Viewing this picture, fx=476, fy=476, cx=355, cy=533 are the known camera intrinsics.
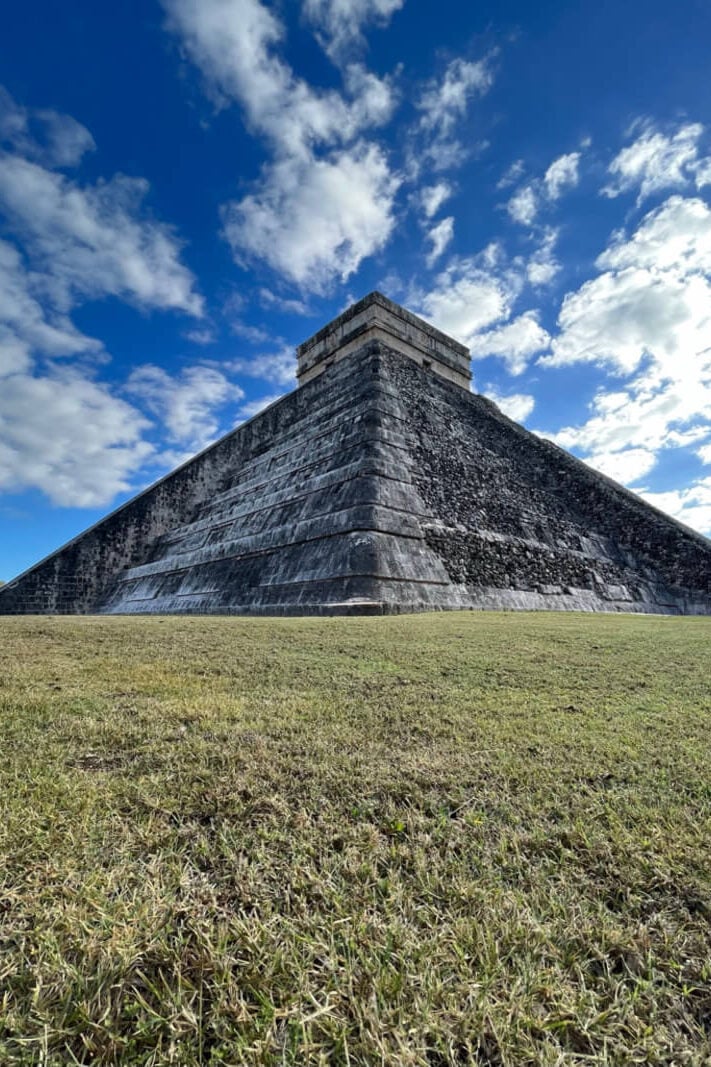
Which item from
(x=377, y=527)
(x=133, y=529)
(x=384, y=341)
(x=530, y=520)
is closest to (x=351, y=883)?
(x=377, y=527)

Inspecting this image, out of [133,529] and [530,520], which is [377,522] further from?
[133,529]

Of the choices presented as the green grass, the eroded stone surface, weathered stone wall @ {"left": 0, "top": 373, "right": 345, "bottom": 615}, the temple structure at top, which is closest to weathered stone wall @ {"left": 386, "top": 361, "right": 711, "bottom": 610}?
the eroded stone surface

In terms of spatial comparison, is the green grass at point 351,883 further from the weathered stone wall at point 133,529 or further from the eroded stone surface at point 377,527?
the weathered stone wall at point 133,529

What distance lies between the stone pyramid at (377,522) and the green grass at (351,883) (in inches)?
184

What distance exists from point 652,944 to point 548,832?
1.30 ft

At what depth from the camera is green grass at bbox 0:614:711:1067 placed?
0.85 meters

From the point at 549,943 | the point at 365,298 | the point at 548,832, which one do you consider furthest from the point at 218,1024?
the point at 365,298

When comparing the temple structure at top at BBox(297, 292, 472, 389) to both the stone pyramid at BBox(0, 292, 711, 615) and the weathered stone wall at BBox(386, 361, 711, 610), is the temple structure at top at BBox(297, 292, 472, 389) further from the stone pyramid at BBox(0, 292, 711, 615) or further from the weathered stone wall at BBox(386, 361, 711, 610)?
the weathered stone wall at BBox(386, 361, 711, 610)

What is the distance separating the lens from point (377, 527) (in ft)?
25.7

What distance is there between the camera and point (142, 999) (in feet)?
2.92

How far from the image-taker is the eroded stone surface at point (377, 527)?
8094 mm

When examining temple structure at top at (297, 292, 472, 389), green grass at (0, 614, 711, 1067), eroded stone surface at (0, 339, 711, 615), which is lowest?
green grass at (0, 614, 711, 1067)

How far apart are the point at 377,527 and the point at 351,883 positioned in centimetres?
671

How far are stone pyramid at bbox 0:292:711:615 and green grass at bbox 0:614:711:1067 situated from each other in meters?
4.67
